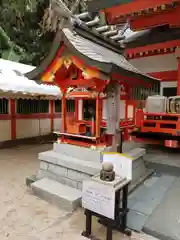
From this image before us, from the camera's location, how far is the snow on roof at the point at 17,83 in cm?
729

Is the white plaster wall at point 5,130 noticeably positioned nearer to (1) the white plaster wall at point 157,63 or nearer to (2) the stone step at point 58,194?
(2) the stone step at point 58,194

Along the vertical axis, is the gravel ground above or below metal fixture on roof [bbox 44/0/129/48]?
below

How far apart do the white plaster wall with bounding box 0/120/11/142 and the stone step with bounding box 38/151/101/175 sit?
5.42 meters

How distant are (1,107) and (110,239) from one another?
801cm

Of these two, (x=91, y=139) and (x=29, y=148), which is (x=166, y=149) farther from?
(x=29, y=148)

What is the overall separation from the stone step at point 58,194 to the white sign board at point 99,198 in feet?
2.68

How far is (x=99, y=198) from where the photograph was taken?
8.88 feet

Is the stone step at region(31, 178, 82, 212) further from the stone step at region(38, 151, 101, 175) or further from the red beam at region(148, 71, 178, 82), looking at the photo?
the red beam at region(148, 71, 178, 82)

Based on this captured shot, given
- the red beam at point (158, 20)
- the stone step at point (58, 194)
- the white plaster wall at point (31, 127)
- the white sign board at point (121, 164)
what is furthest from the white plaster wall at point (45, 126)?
the white sign board at point (121, 164)

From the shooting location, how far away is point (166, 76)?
23.0 ft

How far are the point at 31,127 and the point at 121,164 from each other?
8.40m

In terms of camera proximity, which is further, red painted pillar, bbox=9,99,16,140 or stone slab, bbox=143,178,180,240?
red painted pillar, bbox=9,99,16,140

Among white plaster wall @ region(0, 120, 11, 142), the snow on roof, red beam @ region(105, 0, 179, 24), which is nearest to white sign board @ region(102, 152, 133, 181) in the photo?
red beam @ region(105, 0, 179, 24)

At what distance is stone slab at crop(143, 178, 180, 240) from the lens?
9.26ft
